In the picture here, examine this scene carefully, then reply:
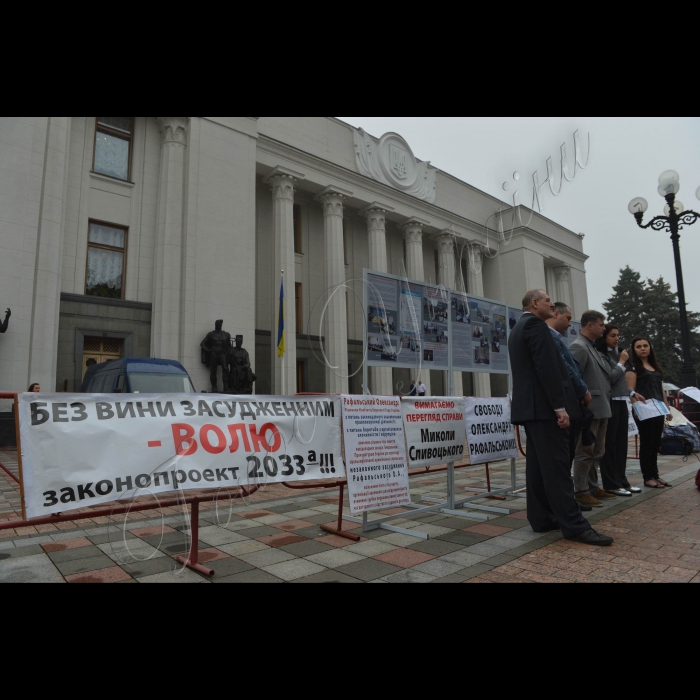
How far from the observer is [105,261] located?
1792 centimetres

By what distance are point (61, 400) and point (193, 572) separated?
5.12 feet

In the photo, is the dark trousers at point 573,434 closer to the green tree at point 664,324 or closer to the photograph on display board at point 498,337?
the photograph on display board at point 498,337

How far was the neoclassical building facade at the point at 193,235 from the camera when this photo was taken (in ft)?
49.5

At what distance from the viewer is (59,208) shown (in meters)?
15.8

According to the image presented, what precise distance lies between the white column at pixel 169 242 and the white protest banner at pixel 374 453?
14293mm

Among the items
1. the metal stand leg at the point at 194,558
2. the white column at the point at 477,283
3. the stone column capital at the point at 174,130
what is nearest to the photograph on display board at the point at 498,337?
the metal stand leg at the point at 194,558

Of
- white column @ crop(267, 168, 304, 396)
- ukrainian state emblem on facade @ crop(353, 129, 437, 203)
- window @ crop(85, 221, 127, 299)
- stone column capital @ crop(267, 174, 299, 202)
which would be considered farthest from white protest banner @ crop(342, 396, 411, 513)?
ukrainian state emblem on facade @ crop(353, 129, 437, 203)

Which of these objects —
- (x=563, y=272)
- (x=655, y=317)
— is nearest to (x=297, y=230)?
(x=563, y=272)

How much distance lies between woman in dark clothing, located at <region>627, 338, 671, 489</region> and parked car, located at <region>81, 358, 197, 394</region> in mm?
9404

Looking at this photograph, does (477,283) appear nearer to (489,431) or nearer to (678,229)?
(678,229)

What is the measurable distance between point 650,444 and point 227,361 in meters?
13.8

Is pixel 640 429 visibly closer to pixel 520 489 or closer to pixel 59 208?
pixel 520 489

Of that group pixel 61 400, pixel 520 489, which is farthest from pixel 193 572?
pixel 520 489
